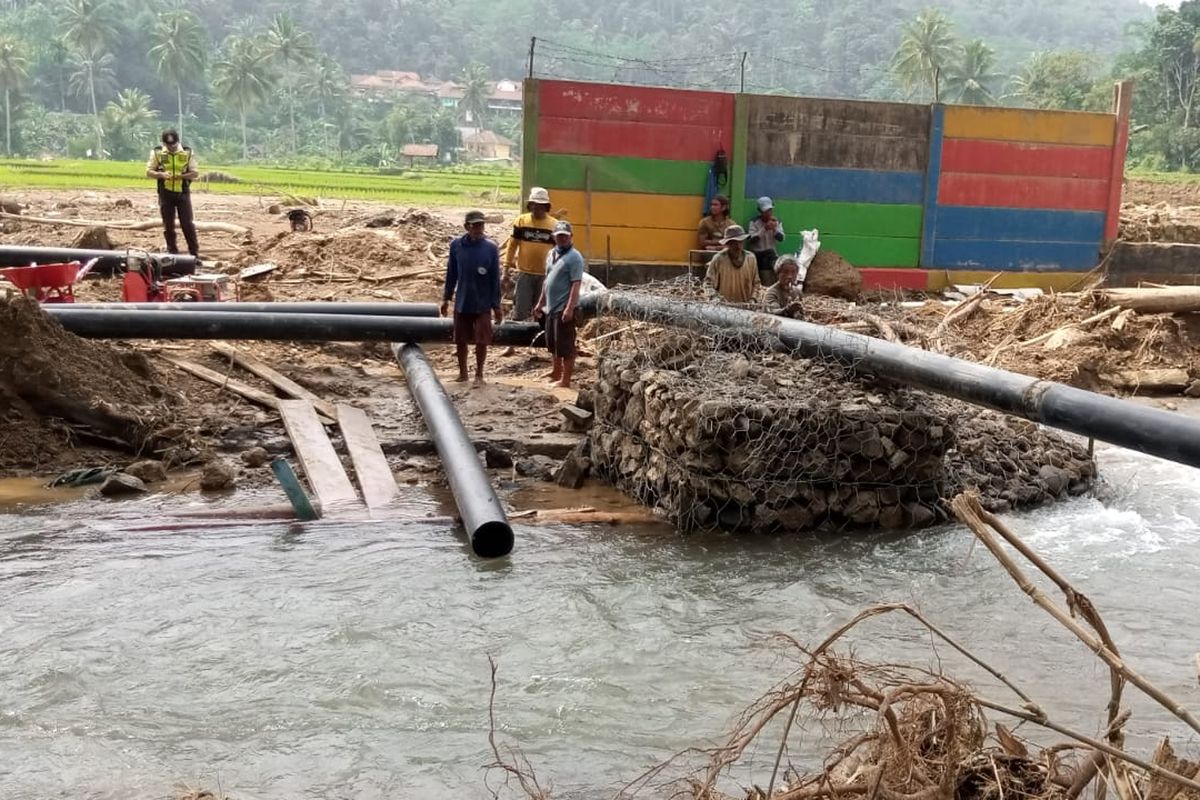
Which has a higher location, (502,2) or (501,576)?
(502,2)

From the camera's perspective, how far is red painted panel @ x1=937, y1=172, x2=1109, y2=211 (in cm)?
1688

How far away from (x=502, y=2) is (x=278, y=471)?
529 feet

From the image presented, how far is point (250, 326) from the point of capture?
11.0 m

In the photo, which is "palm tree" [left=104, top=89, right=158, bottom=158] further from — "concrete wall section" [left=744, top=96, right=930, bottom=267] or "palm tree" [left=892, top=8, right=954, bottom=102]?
"concrete wall section" [left=744, top=96, right=930, bottom=267]

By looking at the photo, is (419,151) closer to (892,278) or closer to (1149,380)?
(892,278)

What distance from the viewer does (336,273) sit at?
672 inches

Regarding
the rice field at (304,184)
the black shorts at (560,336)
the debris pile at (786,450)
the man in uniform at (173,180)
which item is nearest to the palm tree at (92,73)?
the rice field at (304,184)

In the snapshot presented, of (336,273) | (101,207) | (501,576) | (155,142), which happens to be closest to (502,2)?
(155,142)

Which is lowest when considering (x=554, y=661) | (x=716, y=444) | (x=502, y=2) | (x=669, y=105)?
(x=554, y=661)

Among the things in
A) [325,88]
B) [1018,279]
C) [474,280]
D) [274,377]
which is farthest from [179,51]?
[474,280]

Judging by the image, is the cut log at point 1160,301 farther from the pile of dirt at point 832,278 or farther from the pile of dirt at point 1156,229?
the pile of dirt at point 1156,229

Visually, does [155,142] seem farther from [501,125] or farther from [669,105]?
[669,105]

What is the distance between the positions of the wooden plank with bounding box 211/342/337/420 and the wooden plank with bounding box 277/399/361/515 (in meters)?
0.18

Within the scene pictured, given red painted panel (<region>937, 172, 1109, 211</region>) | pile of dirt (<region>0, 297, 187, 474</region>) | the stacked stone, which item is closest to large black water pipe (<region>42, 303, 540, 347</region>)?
pile of dirt (<region>0, 297, 187, 474</region>)
